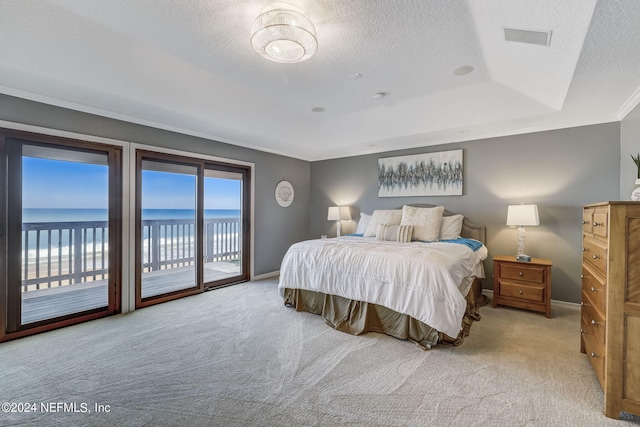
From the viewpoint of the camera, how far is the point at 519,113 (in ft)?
10.9

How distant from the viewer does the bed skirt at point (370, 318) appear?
250cm

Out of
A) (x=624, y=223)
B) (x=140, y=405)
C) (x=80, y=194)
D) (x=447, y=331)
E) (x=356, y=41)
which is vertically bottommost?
(x=140, y=405)

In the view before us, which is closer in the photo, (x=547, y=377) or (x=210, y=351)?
(x=547, y=377)

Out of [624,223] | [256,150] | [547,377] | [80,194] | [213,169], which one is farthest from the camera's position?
[256,150]

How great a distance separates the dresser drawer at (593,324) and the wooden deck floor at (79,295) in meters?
4.49

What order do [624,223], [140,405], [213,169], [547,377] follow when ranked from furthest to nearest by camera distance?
[213,169] → [547,377] → [140,405] → [624,223]

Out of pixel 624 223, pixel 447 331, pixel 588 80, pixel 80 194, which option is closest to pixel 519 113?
pixel 588 80

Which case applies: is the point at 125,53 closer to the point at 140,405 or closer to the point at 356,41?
the point at 356,41

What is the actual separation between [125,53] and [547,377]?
14.5 ft

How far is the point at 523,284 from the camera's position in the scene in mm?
3297

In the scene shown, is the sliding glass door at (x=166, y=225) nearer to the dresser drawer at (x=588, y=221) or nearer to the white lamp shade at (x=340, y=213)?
the white lamp shade at (x=340, y=213)

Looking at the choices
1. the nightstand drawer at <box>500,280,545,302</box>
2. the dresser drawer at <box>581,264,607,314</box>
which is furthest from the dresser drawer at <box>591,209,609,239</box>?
the nightstand drawer at <box>500,280,545,302</box>

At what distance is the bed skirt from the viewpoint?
8.21 ft

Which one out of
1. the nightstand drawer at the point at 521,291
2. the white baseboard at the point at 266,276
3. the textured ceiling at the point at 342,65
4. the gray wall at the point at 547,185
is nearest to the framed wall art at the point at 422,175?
the gray wall at the point at 547,185
